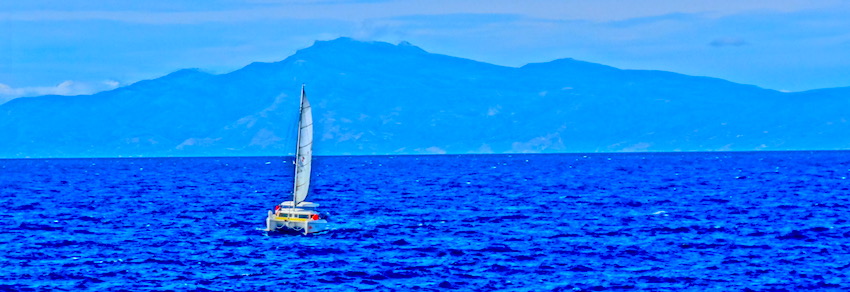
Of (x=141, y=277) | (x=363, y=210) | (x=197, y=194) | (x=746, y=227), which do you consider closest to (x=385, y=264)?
(x=141, y=277)

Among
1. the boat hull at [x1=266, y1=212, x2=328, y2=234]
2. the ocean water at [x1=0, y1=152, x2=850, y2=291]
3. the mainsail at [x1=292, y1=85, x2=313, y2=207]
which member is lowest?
the ocean water at [x1=0, y1=152, x2=850, y2=291]

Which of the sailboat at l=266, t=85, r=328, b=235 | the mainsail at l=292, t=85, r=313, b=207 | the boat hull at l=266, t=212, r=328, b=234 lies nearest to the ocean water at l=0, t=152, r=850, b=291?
the boat hull at l=266, t=212, r=328, b=234

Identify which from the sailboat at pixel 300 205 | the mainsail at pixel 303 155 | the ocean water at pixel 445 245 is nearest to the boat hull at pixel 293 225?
the sailboat at pixel 300 205

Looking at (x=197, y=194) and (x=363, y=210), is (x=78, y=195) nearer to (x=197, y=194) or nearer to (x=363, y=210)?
(x=197, y=194)

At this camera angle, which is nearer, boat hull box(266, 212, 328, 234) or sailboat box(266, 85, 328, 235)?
sailboat box(266, 85, 328, 235)

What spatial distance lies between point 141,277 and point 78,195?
234ft

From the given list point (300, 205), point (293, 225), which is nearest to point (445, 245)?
point (293, 225)

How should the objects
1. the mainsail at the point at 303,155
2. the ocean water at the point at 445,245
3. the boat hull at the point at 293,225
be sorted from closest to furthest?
the ocean water at the point at 445,245 < the mainsail at the point at 303,155 < the boat hull at the point at 293,225

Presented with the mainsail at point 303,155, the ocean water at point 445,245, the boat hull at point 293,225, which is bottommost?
the ocean water at point 445,245

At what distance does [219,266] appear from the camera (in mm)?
51688

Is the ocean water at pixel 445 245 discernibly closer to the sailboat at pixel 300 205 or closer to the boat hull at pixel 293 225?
the boat hull at pixel 293 225

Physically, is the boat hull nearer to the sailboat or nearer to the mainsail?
the sailboat

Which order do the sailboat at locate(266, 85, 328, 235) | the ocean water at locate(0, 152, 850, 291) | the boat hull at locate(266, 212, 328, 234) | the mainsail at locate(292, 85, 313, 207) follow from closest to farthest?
the ocean water at locate(0, 152, 850, 291) → the mainsail at locate(292, 85, 313, 207) → the sailboat at locate(266, 85, 328, 235) → the boat hull at locate(266, 212, 328, 234)

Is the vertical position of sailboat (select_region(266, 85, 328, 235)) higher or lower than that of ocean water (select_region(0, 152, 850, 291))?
higher
